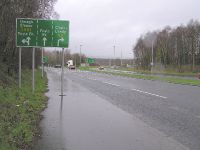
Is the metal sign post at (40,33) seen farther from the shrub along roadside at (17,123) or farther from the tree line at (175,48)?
the tree line at (175,48)

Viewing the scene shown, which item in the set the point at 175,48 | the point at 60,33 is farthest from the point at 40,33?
the point at 175,48

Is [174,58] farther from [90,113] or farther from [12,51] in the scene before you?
[90,113]

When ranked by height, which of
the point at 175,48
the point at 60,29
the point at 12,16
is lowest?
the point at 60,29

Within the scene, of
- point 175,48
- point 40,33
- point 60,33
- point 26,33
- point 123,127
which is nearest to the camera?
point 123,127

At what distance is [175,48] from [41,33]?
232 feet

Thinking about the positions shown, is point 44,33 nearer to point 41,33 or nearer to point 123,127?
point 41,33

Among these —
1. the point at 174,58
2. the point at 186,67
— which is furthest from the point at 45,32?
the point at 174,58

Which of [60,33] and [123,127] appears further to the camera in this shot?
[60,33]

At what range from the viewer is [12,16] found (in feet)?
67.8

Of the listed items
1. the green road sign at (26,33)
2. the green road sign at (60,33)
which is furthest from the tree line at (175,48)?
the green road sign at (26,33)

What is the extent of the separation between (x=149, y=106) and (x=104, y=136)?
662cm

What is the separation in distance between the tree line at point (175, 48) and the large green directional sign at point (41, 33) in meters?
60.0

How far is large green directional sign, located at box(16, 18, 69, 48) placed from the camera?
19400mm

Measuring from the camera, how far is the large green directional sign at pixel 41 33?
63.6 ft
